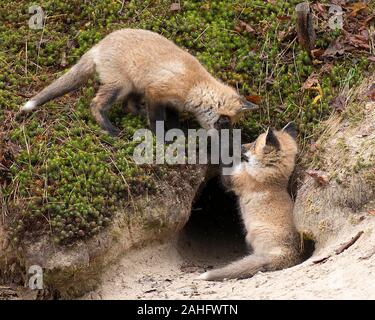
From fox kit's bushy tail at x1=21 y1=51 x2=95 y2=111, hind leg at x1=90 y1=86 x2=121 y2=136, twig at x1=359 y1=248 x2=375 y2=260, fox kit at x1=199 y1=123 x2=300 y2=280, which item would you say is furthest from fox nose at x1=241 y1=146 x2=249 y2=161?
twig at x1=359 y1=248 x2=375 y2=260

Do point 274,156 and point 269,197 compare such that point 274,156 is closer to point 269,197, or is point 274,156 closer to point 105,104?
point 269,197

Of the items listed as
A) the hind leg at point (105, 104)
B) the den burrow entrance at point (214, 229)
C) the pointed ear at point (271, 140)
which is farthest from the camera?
the den burrow entrance at point (214, 229)

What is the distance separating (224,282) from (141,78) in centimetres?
225

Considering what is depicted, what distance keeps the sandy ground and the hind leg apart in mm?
1283

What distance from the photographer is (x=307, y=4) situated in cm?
884

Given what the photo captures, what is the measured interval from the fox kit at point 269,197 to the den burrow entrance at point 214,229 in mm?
422

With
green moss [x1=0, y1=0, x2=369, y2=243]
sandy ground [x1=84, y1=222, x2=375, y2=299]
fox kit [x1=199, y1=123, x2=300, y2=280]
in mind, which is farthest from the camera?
fox kit [x1=199, y1=123, x2=300, y2=280]

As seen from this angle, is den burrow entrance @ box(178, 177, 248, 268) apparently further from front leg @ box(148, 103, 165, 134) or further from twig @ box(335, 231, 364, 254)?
twig @ box(335, 231, 364, 254)

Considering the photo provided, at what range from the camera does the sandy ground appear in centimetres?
634

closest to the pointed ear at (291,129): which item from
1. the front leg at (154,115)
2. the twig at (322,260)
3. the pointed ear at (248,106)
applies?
the pointed ear at (248,106)

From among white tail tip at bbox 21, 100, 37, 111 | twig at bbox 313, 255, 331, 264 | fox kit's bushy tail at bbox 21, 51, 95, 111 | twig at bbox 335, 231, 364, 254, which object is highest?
fox kit's bushy tail at bbox 21, 51, 95, 111

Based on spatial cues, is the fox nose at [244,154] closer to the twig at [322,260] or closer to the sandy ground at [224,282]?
the sandy ground at [224,282]

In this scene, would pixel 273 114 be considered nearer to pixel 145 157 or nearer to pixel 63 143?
pixel 145 157

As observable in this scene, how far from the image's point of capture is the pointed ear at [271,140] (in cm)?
807
